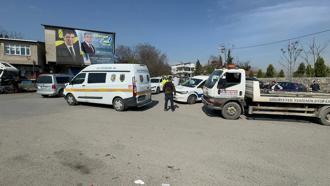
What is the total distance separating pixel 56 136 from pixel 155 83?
1552 centimetres

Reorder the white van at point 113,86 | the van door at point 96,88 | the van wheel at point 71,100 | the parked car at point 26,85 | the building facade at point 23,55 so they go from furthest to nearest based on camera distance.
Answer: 1. the building facade at point 23,55
2. the parked car at point 26,85
3. the van wheel at point 71,100
4. the van door at point 96,88
5. the white van at point 113,86

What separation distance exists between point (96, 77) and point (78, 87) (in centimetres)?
135

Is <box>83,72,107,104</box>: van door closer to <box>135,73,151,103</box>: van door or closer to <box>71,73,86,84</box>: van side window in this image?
<box>71,73,86,84</box>: van side window

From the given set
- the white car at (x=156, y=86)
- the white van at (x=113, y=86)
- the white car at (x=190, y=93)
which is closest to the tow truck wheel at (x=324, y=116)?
the white car at (x=190, y=93)

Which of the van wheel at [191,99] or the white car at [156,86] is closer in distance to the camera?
the van wheel at [191,99]

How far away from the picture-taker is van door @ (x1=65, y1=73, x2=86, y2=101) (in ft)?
38.1

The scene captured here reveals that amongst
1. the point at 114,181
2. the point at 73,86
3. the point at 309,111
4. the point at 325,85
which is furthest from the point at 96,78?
the point at 325,85

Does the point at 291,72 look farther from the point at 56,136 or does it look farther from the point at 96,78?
the point at 56,136

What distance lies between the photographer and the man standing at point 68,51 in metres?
32.6

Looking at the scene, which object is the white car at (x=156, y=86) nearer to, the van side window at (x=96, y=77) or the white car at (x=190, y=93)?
the white car at (x=190, y=93)

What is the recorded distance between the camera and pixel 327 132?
736 cm

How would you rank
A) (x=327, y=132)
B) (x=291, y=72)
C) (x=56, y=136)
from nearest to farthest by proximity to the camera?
(x=56, y=136), (x=327, y=132), (x=291, y=72)

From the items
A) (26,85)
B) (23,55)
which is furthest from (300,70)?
(23,55)

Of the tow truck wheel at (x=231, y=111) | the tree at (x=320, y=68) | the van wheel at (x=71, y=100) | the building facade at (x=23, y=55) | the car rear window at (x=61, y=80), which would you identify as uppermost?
the building facade at (x=23, y=55)
